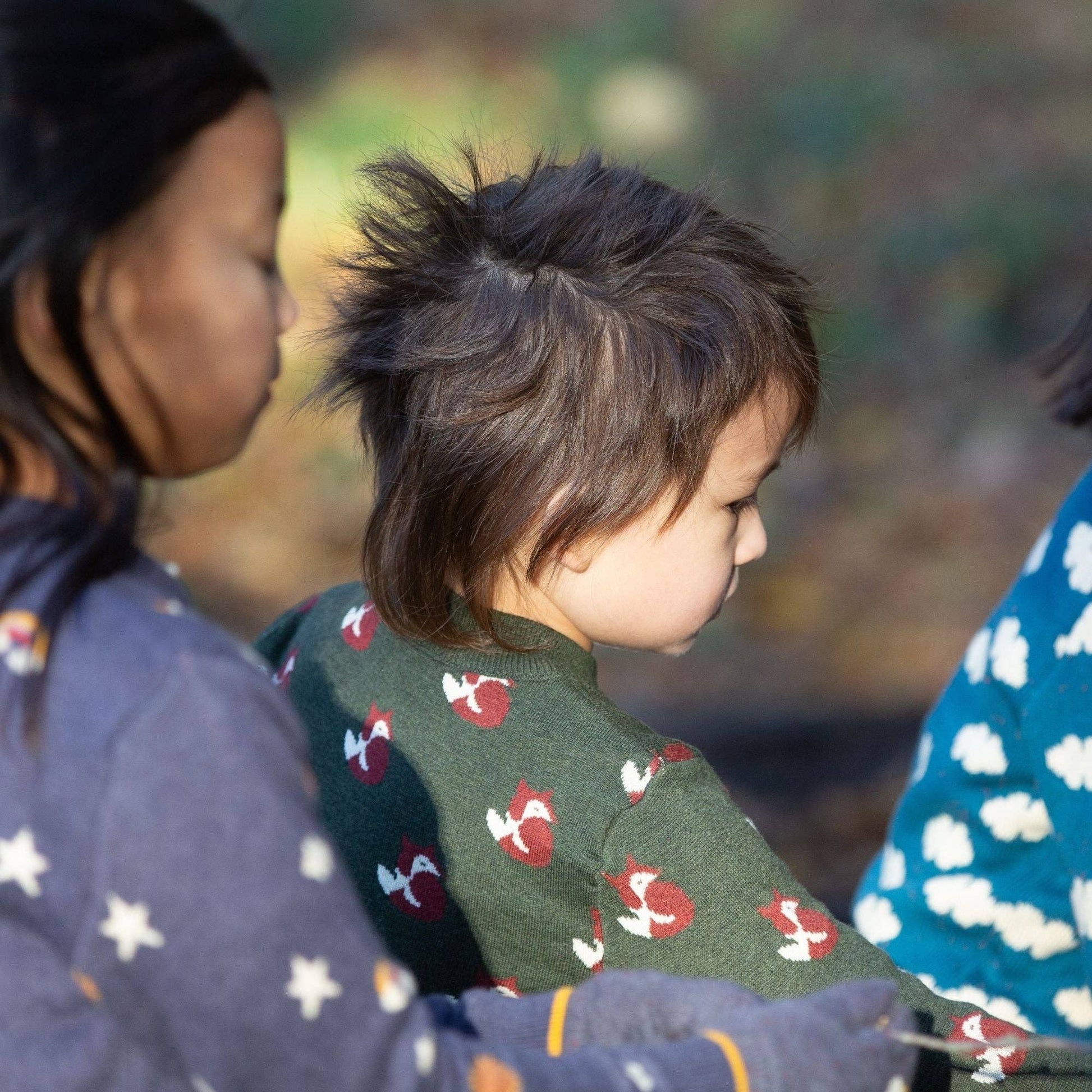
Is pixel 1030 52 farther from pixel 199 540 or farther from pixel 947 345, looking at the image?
pixel 199 540

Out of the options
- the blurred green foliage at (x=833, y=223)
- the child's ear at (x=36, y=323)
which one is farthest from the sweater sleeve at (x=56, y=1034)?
the blurred green foliage at (x=833, y=223)

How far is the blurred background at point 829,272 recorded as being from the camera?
14.8ft

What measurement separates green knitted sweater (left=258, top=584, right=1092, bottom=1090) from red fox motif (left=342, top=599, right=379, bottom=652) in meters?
0.02

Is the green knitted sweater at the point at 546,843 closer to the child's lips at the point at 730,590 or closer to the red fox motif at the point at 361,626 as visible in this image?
the red fox motif at the point at 361,626

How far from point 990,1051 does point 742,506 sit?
63cm

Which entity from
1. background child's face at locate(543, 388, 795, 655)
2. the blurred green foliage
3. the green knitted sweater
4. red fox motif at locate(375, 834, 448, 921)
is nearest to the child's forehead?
background child's face at locate(543, 388, 795, 655)

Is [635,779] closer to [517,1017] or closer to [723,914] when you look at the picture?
[723,914]

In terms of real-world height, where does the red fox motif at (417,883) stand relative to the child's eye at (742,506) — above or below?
below

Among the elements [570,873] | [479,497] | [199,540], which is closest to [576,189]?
[479,497]

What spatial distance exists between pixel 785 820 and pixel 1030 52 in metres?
5.50

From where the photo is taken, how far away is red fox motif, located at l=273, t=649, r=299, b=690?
164cm

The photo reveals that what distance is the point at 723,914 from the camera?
1303mm

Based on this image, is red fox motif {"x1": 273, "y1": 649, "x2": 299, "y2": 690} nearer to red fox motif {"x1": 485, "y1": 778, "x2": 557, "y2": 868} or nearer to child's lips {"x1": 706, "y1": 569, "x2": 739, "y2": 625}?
red fox motif {"x1": 485, "y1": 778, "x2": 557, "y2": 868}

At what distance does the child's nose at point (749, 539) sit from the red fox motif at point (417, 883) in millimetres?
490
